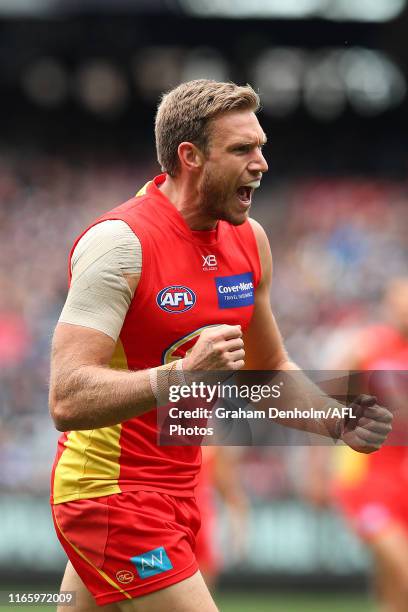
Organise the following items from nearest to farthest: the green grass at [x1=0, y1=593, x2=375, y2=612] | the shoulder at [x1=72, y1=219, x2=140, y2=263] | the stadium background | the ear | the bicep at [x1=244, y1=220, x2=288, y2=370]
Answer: the shoulder at [x1=72, y1=219, x2=140, y2=263]
the ear
the bicep at [x1=244, y1=220, x2=288, y2=370]
the green grass at [x1=0, y1=593, x2=375, y2=612]
the stadium background

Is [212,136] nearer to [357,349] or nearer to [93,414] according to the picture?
[93,414]

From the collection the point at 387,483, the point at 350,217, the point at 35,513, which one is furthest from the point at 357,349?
the point at 350,217

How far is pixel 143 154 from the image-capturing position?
1881 centimetres

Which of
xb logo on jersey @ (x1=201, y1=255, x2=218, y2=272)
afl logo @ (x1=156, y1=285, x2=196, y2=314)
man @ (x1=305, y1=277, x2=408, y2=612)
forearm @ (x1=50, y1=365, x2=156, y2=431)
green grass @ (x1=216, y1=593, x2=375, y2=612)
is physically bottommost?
green grass @ (x1=216, y1=593, x2=375, y2=612)

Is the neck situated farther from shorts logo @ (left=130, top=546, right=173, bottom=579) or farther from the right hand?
shorts logo @ (left=130, top=546, right=173, bottom=579)

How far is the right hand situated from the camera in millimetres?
3584

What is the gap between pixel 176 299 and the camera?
3982 mm

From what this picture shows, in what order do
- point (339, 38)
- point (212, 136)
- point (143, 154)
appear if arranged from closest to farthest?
point (212, 136), point (339, 38), point (143, 154)

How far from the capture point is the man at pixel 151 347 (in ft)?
12.2

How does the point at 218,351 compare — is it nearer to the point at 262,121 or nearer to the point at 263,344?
the point at 263,344

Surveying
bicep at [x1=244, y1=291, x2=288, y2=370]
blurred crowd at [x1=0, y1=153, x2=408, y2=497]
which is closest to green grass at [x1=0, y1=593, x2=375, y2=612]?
blurred crowd at [x1=0, y1=153, x2=408, y2=497]

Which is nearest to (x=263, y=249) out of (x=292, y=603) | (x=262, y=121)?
(x=292, y=603)

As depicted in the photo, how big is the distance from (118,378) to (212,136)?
0.96 metres

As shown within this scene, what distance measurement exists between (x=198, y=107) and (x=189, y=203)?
35 cm
